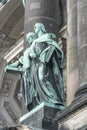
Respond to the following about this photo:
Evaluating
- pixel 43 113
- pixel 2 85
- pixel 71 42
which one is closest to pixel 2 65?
pixel 2 85

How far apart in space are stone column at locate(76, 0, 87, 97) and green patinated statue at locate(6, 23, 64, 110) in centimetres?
51

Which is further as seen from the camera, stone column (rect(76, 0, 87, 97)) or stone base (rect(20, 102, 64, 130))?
Answer: stone base (rect(20, 102, 64, 130))

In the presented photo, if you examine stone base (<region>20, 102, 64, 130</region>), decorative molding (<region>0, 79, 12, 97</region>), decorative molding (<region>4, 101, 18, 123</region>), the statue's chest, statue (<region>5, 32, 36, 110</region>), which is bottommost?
decorative molding (<region>4, 101, 18, 123</region>)

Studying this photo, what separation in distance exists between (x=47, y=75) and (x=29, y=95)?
Answer: 50 cm

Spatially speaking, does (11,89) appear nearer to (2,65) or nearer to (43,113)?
(2,65)

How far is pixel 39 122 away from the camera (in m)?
8.08

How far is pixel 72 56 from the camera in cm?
948

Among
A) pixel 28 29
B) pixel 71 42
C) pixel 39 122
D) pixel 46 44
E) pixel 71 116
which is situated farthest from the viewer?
pixel 28 29

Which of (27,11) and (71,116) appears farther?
(27,11)

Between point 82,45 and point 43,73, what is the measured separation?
2.85ft

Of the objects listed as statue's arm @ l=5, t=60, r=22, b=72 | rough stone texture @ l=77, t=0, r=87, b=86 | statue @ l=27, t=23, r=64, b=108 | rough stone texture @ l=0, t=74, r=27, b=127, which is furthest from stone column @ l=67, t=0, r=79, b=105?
rough stone texture @ l=0, t=74, r=27, b=127

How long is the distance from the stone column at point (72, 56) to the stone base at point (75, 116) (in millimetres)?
1446

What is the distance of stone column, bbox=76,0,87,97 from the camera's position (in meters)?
7.83

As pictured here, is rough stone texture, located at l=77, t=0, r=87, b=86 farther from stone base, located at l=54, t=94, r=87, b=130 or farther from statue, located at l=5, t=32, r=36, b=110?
statue, located at l=5, t=32, r=36, b=110
